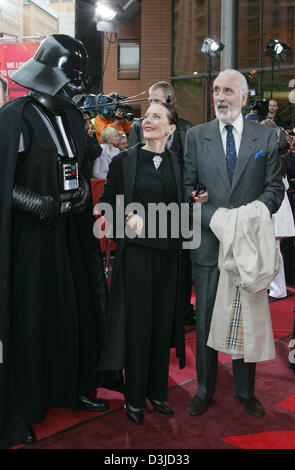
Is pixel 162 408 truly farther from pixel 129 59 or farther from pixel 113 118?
pixel 129 59

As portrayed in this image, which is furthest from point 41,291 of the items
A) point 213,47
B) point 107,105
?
point 213,47

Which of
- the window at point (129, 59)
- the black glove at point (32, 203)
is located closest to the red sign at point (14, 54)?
the window at point (129, 59)

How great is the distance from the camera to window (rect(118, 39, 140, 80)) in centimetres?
1900

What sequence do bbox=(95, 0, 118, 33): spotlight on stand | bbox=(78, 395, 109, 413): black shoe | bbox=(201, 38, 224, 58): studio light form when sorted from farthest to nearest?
1. bbox=(95, 0, 118, 33): spotlight on stand
2. bbox=(201, 38, 224, 58): studio light
3. bbox=(78, 395, 109, 413): black shoe

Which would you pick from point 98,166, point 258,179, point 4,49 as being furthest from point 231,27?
point 258,179

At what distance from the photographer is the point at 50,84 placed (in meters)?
2.87

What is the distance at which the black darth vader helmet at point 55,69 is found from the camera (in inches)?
113

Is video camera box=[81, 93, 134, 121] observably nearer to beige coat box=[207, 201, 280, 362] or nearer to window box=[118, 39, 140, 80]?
beige coat box=[207, 201, 280, 362]

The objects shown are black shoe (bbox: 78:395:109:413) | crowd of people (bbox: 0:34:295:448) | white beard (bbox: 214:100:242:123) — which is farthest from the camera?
black shoe (bbox: 78:395:109:413)

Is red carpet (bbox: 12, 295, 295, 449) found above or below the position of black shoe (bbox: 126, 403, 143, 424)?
below

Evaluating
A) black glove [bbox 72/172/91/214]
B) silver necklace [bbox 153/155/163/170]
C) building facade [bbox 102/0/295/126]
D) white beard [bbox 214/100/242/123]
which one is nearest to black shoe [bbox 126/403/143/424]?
black glove [bbox 72/172/91/214]

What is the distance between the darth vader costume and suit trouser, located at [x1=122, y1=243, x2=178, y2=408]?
0.32 meters
